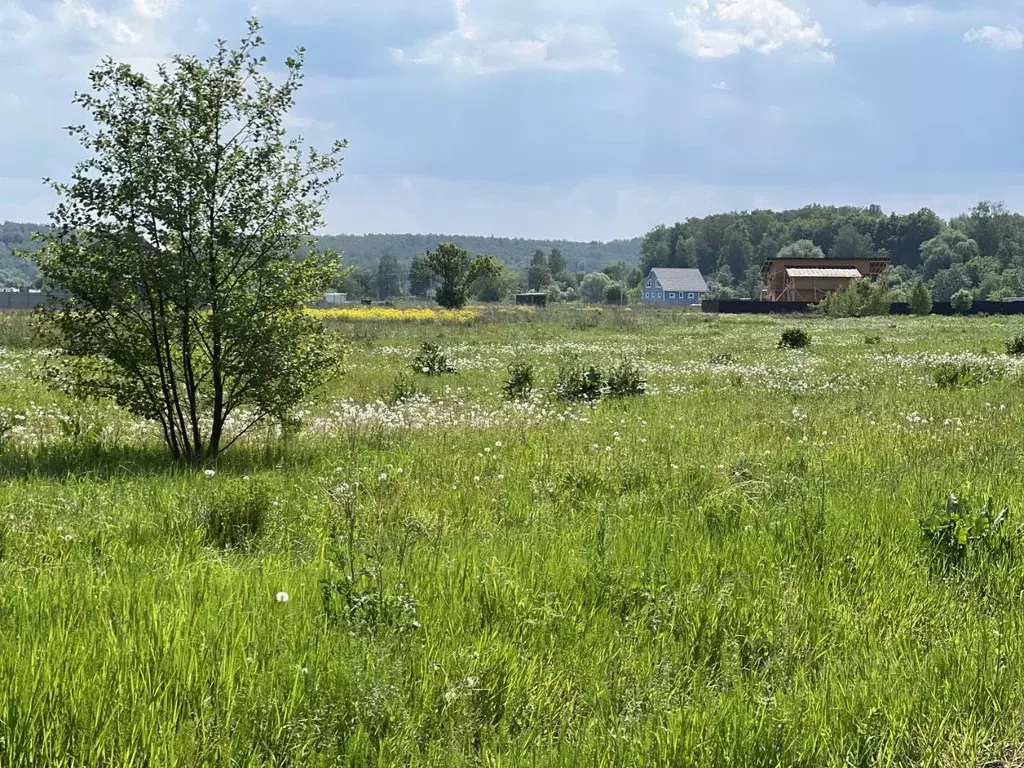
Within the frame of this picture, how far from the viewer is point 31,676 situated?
10.6ft

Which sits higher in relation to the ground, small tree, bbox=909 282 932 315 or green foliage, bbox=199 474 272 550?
small tree, bbox=909 282 932 315

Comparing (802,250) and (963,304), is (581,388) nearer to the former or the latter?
(963,304)

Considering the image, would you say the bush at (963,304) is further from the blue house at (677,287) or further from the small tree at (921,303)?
the blue house at (677,287)

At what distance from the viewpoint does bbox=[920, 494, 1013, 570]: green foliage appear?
18.2 feet

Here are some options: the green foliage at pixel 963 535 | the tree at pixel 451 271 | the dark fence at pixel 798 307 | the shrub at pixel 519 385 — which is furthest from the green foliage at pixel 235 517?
the dark fence at pixel 798 307

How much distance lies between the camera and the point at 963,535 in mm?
5598

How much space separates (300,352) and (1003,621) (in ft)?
24.9

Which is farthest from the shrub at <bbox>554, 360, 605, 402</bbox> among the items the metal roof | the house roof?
the house roof

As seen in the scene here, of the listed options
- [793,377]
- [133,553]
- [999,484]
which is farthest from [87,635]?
[793,377]

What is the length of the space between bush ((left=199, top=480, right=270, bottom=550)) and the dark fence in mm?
85050

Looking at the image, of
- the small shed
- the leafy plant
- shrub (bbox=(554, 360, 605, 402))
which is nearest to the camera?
shrub (bbox=(554, 360, 605, 402))

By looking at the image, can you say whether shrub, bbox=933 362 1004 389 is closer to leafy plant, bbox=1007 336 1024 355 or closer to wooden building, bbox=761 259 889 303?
leafy plant, bbox=1007 336 1024 355

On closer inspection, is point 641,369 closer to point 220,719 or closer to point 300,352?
point 300,352

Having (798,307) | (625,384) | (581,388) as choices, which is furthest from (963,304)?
(581,388)
